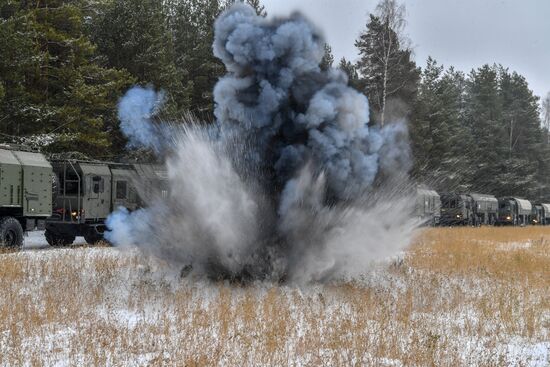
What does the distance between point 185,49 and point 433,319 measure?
33.5 m

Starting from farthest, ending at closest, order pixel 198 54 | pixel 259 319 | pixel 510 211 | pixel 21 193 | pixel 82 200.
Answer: pixel 510 211
pixel 198 54
pixel 82 200
pixel 21 193
pixel 259 319

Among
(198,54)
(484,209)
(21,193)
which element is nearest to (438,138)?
(484,209)

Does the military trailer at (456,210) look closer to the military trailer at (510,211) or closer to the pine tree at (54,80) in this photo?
the military trailer at (510,211)

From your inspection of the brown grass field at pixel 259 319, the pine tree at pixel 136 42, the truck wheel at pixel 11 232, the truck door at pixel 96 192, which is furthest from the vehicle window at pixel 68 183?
the pine tree at pixel 136 42

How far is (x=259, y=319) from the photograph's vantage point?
904 centimetres

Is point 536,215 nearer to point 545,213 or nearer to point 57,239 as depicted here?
point 545,213

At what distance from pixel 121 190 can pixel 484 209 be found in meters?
37.2

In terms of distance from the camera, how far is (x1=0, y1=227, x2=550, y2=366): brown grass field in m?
7.26

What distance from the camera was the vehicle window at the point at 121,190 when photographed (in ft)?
77.3

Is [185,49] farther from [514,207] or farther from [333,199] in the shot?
[514,207]

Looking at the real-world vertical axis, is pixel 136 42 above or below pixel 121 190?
above

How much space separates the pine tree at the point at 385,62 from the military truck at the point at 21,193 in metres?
17.2

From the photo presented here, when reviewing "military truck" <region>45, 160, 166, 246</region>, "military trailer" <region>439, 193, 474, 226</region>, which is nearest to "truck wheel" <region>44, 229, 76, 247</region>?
"military truck" <region>45, 160, 166, 246</region>

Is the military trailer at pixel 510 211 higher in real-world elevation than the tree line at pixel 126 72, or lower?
lower
